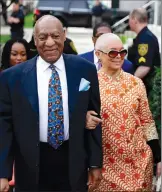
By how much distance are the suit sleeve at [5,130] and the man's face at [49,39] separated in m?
0.32

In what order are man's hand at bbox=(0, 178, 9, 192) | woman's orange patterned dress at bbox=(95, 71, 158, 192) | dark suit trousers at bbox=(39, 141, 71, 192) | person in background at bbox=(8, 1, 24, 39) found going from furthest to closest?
person in background at bbox=(8, 1, 24, 39)
woman's orange patterned dress at bbox=(95, 71, 158, 192)
dark suit trousers at bbox=(39, 141, 71, 192)
man's hand at bbox=(0, 178, 9, 192)

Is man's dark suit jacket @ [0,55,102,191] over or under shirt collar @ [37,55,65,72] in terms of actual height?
under

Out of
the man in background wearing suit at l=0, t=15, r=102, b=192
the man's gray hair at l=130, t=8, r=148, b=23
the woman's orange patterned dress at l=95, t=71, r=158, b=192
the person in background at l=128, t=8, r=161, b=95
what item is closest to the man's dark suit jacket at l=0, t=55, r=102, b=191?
the man in background wearing suit at l=0, t=15, r=102, b=192

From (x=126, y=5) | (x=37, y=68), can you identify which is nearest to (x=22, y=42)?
(x=37, y=68)

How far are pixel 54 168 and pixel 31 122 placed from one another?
14.6 inches

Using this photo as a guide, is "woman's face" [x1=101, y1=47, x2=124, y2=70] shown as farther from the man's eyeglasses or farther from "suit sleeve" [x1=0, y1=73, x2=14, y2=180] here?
"suit sleeve" [x1=0, y1=73, x2=14, y2=180]

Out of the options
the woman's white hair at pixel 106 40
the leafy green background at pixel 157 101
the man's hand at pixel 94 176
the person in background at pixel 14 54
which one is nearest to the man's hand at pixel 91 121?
the man's hand at pixel 94 176

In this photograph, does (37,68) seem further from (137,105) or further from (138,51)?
(138,51)

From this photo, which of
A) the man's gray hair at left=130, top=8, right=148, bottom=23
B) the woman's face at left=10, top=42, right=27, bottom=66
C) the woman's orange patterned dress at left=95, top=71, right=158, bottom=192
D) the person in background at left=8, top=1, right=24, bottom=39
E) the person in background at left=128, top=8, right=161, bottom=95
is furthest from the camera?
the person in background at left=8, top=1, right=24, bottom=39

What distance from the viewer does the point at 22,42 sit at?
623 centimetres

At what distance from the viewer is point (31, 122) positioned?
13.2ft

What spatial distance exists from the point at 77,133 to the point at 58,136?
0.42 ft

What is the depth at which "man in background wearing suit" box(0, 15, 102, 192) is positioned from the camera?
13.3ft

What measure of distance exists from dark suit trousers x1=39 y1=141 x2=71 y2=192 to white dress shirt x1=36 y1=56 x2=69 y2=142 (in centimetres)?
8
